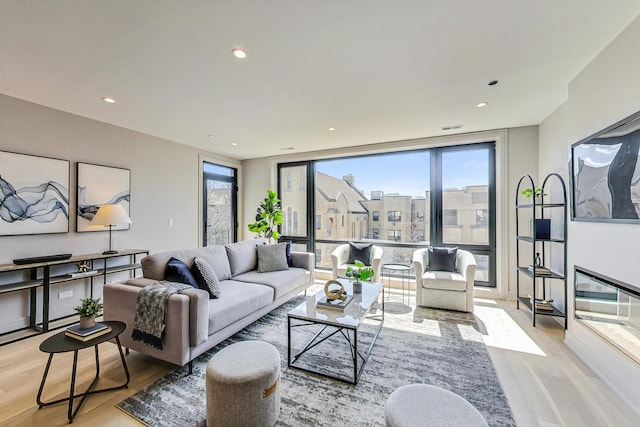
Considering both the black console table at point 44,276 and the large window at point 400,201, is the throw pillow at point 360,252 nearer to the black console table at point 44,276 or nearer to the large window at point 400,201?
the large window at point 400,201

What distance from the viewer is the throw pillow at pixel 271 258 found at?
3.81 meters

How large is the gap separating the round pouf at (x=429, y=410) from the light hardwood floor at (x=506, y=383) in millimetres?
810

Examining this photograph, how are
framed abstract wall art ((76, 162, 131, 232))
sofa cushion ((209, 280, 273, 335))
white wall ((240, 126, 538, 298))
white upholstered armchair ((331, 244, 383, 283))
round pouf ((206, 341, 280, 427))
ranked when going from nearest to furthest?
round pouf ((206, 341, 280, 427)) → sofa cushion ((209, 280, 273, 335)) → framed abstract wall art ((76, 162, 131, 232)) → white wall ((240, 126, 538, 298)) → white upholstered armchair ((331, 244, 383, 283))

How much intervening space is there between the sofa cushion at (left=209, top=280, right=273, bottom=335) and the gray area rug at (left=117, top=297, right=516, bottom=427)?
339 mm

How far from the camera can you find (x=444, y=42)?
1989 millimetres

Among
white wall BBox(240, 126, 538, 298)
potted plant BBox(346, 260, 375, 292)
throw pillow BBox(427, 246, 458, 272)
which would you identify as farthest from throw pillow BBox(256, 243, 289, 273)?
white wall BBox(240, 126, 538, 298)

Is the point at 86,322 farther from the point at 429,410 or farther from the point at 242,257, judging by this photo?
the point at 429,410

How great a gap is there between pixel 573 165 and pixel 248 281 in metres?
3.70

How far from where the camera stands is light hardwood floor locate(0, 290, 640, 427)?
172 centimetres

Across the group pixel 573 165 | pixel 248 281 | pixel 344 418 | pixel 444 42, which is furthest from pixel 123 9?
pixel 573 165

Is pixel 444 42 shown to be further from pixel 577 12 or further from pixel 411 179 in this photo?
pixel 411 179

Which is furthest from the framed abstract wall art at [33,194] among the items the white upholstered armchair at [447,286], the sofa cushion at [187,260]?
the white upholstered armchair at [447,286]

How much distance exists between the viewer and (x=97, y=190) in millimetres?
3609

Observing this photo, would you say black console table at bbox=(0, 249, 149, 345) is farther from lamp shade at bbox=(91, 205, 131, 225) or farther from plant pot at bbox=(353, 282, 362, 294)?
plant pot at bbox=(353, 282, 362, 294)
